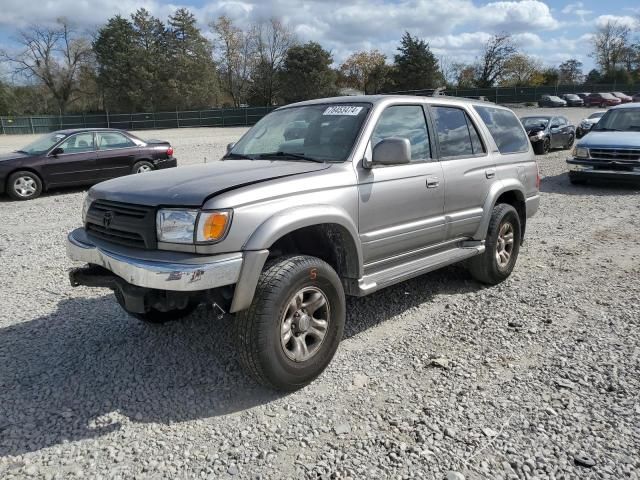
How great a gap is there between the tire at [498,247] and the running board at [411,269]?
0.70 feet

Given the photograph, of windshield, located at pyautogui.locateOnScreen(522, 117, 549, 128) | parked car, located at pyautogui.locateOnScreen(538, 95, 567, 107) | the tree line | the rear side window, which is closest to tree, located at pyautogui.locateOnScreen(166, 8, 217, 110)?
the tree line

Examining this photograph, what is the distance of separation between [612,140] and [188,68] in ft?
166

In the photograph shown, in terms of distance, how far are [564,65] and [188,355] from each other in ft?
309

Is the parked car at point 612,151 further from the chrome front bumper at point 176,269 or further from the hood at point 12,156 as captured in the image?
the hood at point 12,156

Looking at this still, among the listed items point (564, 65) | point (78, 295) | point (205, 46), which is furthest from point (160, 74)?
point (564, 65)

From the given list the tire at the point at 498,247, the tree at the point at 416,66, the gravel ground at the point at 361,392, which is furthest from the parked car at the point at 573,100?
the tire at the point at 498,247

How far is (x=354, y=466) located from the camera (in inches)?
105

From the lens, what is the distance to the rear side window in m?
5.31

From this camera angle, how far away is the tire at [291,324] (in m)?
3.06

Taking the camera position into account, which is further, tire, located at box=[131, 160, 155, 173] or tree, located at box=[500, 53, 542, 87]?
tree, located at box=[500, 53, 542, 87]

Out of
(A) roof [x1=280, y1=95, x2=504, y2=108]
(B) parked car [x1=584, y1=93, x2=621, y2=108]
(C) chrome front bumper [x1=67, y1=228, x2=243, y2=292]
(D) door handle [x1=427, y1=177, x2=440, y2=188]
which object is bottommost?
(C) chrome front bumper [x1=67, y1=228, x2=243, y2=292]

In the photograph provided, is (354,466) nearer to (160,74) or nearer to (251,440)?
(251,440)

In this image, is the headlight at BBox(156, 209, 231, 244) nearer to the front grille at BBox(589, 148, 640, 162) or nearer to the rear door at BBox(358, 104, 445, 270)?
the rear door at BBox(358, 104, 445, 270)

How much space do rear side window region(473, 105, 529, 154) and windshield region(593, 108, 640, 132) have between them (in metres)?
7.51
